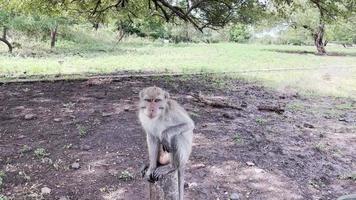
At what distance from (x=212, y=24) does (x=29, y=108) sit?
7.69 meters

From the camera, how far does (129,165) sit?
5910 millimetres

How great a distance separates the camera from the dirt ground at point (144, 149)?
215 inches

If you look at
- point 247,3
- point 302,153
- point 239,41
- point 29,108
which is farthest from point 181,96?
point 239,41

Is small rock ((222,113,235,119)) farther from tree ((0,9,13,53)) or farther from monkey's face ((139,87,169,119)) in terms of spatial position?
tree ((0,9,13,53))

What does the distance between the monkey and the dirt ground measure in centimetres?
107

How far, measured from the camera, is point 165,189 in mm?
3562

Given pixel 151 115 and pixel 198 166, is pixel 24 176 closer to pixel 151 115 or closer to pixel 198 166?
pixel 198 166

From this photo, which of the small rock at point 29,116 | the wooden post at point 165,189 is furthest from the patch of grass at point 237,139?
the wooden post at point 165,189

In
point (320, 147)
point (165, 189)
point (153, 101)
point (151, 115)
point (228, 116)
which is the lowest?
point (320, 147)

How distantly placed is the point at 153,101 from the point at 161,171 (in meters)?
0.58

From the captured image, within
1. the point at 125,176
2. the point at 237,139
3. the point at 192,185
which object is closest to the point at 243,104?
the point at 237,139

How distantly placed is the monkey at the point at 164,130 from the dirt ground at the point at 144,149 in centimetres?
107

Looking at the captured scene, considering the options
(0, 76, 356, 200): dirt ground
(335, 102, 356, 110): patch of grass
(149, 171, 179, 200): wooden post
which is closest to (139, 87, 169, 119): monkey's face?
(149, 171, 179, 200): wooden post

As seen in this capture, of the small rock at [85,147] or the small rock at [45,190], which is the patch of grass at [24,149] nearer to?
the small rock at [85,147]
